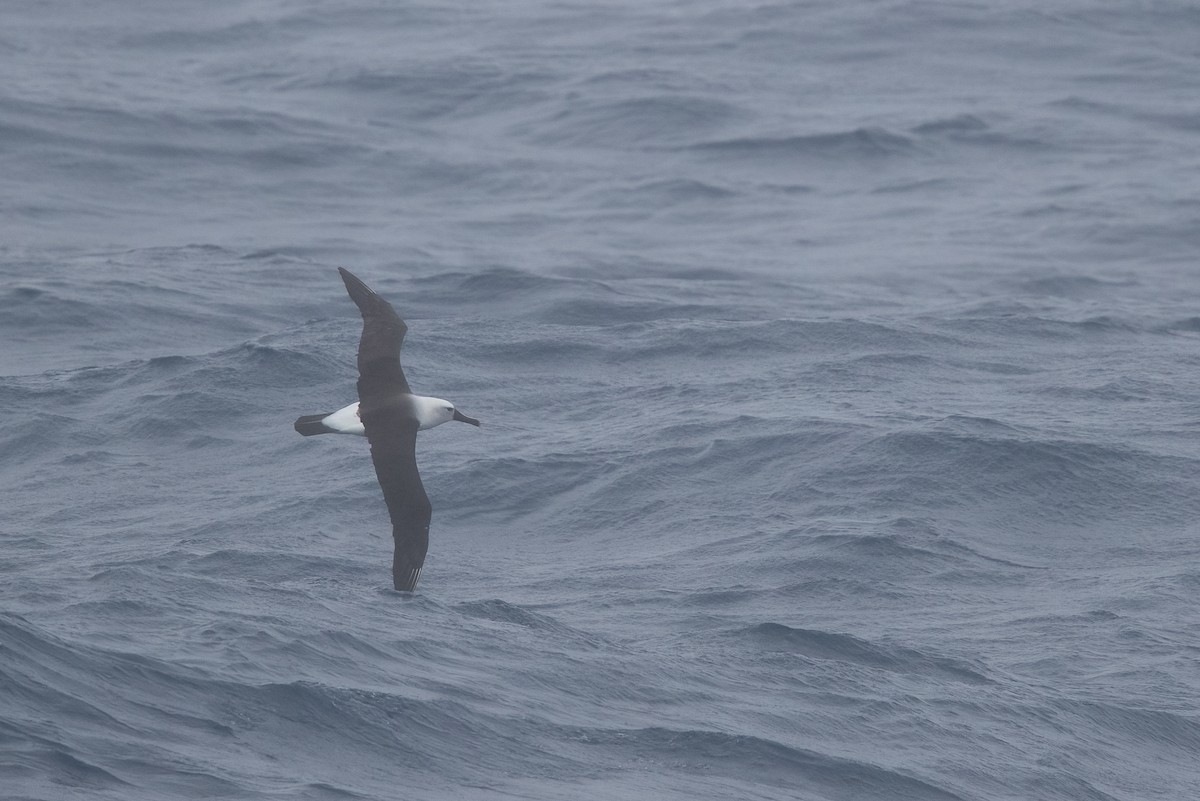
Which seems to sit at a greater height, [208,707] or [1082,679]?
[208,707]

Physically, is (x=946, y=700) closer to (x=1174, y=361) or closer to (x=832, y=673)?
(x=832, y=673)

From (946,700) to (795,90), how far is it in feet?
87.8

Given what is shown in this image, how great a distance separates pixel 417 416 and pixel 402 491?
0.90 m

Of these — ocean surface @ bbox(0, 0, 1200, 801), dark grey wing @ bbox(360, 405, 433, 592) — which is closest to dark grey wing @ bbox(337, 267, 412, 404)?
dark grey wing @ bbox(360, 405, 433, 592)

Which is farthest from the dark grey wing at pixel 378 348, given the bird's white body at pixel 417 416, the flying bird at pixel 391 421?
the bird's white body at pixel 417 416

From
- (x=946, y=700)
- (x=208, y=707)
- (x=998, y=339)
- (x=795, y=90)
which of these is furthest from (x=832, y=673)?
(x=795, y=90)

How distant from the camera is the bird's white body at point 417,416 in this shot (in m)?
13.6

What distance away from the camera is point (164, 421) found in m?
20.1

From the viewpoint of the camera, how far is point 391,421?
44.6 feet

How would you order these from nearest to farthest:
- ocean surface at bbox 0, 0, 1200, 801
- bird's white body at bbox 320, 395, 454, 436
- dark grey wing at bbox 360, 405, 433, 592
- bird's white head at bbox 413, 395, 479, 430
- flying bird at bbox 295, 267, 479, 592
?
1. dark grey wing at bbox 360, 405, 433, 592
2. flying bird at bbox 295, 267, 479, 592
3. ocean surface at bbox 0, 0, 1200, 801
4. bird's white body at bbox 320, 395, 454, 436
5. bird's white head at bbox 413, 395, 479, 430

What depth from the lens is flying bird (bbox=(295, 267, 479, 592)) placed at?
1298cm

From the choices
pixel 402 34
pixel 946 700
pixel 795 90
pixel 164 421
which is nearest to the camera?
pixel 946 700

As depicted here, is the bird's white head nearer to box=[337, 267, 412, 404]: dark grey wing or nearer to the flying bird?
the flying bird

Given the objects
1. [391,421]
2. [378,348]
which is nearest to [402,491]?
[391,421]
